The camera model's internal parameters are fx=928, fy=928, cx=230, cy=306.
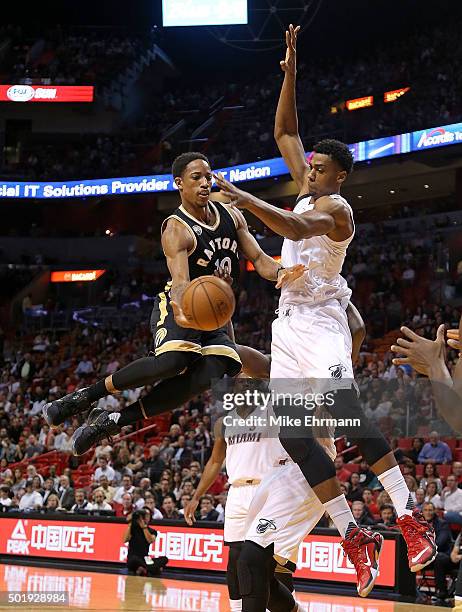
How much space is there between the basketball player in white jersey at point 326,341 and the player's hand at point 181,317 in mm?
612

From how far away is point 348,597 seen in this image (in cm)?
1145

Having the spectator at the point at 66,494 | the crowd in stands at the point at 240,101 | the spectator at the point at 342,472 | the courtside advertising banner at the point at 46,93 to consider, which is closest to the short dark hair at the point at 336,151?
the spectator at the point at 342,472

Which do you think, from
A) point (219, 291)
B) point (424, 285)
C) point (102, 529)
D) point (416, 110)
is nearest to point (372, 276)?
point (424, 285)

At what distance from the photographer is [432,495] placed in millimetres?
11500

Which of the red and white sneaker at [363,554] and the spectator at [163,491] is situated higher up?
the spectator at [163,491]

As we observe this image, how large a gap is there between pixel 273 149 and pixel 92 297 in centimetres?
842

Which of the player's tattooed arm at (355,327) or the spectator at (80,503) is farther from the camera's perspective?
the spectator at (80,503)

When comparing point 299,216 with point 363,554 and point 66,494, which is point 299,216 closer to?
point 363,554

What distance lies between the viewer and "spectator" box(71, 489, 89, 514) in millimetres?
15125

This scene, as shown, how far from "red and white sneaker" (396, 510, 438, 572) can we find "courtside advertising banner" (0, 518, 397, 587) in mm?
5945

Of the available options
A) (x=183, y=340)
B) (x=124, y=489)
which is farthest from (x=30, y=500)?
(x=183, y=340)

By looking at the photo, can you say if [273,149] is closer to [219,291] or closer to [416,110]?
[416,110]

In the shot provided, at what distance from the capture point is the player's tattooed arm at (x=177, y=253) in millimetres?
5703

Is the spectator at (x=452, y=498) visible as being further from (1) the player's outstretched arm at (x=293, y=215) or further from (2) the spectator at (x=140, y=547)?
(1) the player's outstretched arm at (x=293, y=215)
